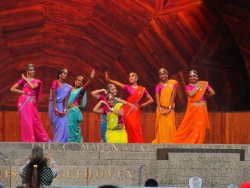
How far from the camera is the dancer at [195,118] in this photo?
1686 centimetres

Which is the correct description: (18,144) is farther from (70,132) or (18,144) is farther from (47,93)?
(47,93)

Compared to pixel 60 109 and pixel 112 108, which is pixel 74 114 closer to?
pixel 60 109

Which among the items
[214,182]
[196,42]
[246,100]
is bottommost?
[214,182]

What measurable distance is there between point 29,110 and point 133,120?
2.14 meters

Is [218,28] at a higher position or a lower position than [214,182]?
higher

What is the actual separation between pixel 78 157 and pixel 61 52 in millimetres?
6199

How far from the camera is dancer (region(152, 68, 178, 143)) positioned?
56.1 feet

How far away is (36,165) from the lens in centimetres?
858


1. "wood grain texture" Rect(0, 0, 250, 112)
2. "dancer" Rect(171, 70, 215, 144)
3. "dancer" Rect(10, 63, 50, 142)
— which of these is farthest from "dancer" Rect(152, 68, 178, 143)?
"wood grain texture" Rect(0, 0, 250, 112)

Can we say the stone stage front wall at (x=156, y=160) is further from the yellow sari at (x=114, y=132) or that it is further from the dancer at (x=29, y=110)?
the dancer at (x=29, y=110)

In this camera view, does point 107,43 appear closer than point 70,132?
No

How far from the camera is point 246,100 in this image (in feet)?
68.8

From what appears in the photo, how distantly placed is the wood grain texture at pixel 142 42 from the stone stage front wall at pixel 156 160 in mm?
5578

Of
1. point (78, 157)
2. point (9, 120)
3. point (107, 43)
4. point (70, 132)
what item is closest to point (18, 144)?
point (78, 157)
